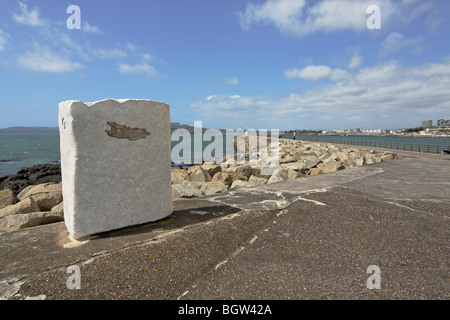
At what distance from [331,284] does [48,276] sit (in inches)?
104

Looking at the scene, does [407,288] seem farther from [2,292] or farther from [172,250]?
[2,292]

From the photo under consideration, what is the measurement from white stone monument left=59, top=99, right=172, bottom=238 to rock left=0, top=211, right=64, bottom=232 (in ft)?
4.51

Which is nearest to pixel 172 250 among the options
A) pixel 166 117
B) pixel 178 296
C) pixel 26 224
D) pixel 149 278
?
pixel 149 278

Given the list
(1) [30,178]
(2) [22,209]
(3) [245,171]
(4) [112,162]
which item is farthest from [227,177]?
(1) [30,178]

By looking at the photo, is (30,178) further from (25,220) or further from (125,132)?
(125,132)

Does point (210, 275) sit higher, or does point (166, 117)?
point (166, 117)

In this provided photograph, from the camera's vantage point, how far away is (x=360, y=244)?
3.03 metres

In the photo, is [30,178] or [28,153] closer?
[30,178]

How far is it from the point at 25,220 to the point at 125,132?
2513 millimetres

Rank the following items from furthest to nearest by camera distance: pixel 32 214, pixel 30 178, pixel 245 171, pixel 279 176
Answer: pixel 30 178 → pixel 245 171 → pixel 279 176 → pixel 32 214

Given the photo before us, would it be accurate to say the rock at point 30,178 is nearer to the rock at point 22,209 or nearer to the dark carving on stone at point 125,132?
the rock at point 22,209

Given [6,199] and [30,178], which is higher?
[6,199]

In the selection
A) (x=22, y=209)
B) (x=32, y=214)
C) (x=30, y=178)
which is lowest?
(x=30, y=178)

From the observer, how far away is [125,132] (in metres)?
3.44
